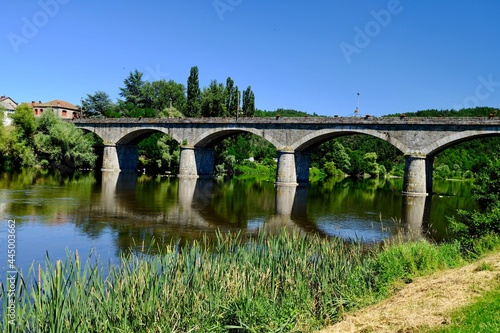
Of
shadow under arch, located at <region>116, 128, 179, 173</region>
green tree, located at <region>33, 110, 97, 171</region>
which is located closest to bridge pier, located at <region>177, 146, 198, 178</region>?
shadow under arch, located at <region>116, 128, 179, 173</region>

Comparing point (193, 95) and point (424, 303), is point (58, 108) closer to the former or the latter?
point (193, 95)

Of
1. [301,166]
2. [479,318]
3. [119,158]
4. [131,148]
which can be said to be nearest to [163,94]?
[131,148]

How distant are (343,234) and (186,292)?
12169 mm

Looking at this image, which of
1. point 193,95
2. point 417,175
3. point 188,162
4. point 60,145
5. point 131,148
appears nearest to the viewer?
point 417,175

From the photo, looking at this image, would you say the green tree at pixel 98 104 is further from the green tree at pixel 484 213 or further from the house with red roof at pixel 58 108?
the green tree at pixel 484 213

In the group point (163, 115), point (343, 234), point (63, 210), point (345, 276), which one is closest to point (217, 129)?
point (163, 115)

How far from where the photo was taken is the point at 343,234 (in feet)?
63.3

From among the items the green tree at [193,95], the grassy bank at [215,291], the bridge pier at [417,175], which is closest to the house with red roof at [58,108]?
the green tree at [193,95]

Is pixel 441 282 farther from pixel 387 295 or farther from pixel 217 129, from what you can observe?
pixel 217 129

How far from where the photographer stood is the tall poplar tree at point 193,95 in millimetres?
75750

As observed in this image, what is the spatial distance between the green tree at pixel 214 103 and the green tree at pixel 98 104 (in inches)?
1078

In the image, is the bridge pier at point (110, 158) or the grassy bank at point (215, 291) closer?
the grassy bank at point (215, 291)

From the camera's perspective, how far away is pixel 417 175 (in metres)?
40.0

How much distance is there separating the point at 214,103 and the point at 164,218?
165 ft
